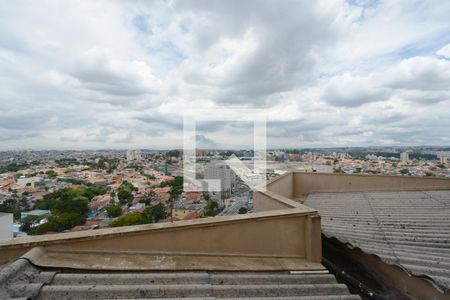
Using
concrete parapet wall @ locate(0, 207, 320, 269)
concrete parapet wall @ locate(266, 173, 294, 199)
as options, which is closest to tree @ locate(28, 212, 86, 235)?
concrete parapet wall @ locate(266, 173, 294, 199)

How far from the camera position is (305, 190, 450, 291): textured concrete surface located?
1985 millimetres

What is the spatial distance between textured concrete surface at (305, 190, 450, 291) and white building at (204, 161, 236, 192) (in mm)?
4941

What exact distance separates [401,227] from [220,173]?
735cm

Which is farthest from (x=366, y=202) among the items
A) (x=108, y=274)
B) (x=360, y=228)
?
(x=108, y=274)

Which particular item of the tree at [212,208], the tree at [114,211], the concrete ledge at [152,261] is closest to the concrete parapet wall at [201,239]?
the concrete ledge at [152,261]

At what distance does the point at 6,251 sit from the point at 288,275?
2.35m

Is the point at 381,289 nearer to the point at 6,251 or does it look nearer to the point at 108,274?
the point at 108,274

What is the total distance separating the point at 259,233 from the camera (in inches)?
90.2

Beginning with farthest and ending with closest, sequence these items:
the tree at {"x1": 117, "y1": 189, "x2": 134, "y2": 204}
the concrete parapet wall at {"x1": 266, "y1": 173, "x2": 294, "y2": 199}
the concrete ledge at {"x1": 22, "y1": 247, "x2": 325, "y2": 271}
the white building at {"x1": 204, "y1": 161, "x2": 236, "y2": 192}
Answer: the tree at {"x1": 117, "y1": 189, "x2": 134, "y2": 204} → the white building at {"x1": 204, "y1": 161, "x2": 236, "y2": 192} → the concrete parapet wall at {"x1": 266, "y1": 173, "x2": 294, "y2": 199} → the concrete ledge at {"x1": 22, "y1": 247, "x2": 325, "y2": 271}

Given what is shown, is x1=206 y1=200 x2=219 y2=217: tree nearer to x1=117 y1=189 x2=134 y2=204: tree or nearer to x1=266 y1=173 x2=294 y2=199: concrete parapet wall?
x1=266 y1=173 x2=294 y2=199: concrete parapet wall

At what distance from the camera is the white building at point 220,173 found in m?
9.36

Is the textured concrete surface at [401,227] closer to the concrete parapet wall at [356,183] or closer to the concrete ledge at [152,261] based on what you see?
the concrete parapet wall at [356,183]

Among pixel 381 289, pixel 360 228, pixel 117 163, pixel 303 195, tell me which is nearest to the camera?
pixel 381 289

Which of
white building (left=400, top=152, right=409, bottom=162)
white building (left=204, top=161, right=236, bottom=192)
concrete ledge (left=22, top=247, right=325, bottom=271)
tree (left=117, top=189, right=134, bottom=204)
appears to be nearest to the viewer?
concrete ledge (left=22, top=247, right=325, bottom=271)
